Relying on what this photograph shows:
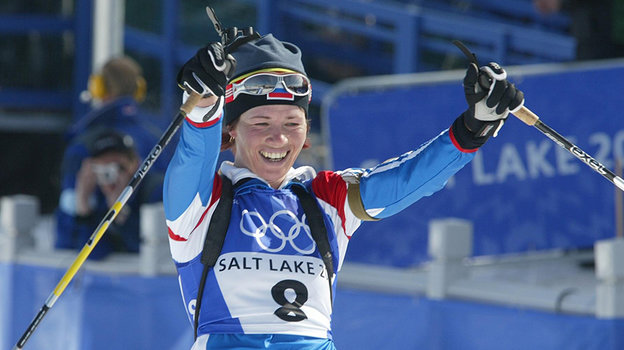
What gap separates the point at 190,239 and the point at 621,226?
242 cm

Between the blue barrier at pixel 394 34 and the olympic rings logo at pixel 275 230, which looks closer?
the olympic rings logo at pixel 275 230

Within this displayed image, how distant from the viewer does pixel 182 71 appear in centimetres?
281

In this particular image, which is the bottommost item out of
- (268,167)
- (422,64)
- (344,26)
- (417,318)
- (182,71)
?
(417,318)

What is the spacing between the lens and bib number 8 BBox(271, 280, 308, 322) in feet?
9.65

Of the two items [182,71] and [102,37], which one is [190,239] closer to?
[182,71]

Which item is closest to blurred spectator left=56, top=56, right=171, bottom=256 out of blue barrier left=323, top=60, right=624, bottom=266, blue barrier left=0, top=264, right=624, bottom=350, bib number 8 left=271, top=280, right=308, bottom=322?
blue barrier left=0, top=264, right=624, bottom=350

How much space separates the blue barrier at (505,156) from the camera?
495 cm

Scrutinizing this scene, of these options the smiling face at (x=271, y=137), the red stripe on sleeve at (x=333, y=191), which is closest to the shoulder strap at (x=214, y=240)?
the smiling face at (x=271, y=137)

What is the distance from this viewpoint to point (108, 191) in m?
5.75

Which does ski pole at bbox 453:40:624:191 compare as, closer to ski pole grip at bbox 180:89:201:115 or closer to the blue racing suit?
the blue racing suit

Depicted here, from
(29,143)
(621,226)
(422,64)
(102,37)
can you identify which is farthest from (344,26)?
(29,143)

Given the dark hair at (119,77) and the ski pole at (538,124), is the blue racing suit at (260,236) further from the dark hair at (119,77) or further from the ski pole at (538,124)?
the dark hair at (119,77)

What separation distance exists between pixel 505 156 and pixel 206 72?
8.97 feet

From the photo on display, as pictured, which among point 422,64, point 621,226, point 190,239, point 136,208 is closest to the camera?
point 190,239
